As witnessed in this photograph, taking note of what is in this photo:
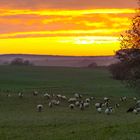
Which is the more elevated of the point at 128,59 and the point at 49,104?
the point at 128,59

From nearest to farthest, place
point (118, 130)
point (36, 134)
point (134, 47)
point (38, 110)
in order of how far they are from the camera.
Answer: point (118, 130) < point (36, 134) < point (38, 110) < point (134, 47)

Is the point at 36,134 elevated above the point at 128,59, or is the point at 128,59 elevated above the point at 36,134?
the point at 128,59

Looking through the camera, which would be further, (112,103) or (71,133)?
(112,103)

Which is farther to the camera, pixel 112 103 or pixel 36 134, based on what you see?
pixel 112 103

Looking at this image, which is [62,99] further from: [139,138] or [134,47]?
[139,138]

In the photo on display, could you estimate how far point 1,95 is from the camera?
53000 millimetres

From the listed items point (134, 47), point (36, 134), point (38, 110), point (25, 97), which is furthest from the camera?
point (134, 47)

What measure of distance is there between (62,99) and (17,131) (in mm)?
26264

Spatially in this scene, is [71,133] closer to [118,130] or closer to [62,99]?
[118,130]

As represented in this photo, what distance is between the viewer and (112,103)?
175 feet

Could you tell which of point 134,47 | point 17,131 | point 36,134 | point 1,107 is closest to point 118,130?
point 36,134

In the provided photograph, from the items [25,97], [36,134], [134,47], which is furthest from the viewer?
[134,47]

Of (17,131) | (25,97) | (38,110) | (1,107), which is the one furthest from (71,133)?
(25,97)

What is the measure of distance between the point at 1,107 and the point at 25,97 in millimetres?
8075
